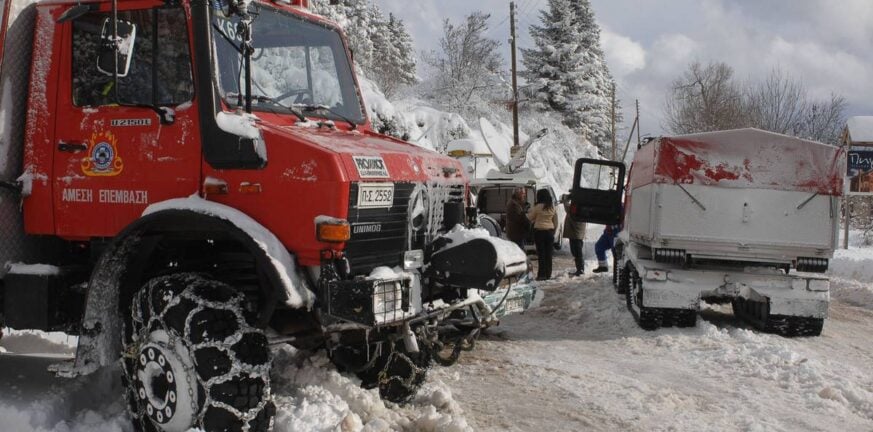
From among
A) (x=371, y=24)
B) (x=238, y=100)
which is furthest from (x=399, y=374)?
(x=371, y=24)

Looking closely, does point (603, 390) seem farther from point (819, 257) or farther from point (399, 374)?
point (819, 257)

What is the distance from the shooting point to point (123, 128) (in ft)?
14.3

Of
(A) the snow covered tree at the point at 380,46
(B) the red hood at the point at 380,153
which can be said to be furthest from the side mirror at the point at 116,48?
(A) the snow covered tree at the point at 380,46

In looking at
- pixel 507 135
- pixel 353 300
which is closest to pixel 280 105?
pixel 353 300

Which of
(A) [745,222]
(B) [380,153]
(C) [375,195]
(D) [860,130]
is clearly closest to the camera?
(C) [375,195]

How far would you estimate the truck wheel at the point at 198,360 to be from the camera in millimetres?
3750

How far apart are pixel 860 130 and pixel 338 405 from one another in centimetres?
1647

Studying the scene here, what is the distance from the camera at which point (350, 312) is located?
376cm

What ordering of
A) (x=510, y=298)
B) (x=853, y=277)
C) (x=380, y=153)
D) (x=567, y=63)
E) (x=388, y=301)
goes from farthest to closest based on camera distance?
1. (x=567, y=63)
2. (x=853, y=277)
3. (x=510, y=298)
4. (x=380, y=153)
5. (x=388, y=301)

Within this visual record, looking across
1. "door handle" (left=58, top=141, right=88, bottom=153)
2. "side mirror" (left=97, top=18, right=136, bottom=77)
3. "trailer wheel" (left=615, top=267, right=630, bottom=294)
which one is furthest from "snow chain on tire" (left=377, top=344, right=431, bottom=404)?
"trailer wheel" (left=615, top=267, right=630, bottom=294)

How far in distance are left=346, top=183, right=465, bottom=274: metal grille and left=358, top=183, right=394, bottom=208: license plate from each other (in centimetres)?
3

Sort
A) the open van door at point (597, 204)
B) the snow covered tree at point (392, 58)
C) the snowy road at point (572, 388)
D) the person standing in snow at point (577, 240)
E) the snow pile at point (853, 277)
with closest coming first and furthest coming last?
the snowy road at point (572, 388) < the open van door at point (597, 204) < the snow pile at point (853, 277) < the person standing in snow at point (577, 240) < the snow covered tree at point (392, 58)

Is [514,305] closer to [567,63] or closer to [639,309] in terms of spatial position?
[639,309]

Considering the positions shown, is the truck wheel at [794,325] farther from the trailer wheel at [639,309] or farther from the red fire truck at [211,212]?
the red fire truck at [211,212]
